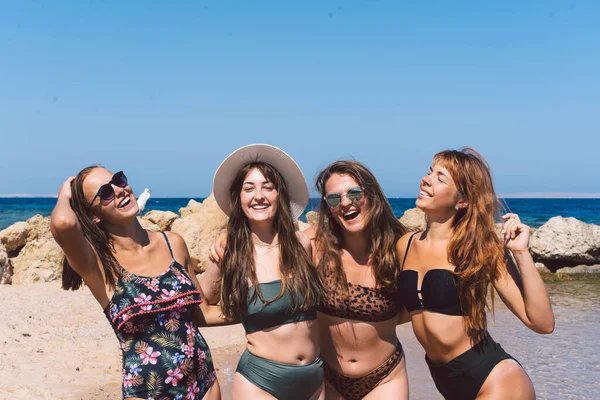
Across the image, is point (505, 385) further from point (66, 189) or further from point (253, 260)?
point (66, 189)

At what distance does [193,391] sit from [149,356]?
330mm

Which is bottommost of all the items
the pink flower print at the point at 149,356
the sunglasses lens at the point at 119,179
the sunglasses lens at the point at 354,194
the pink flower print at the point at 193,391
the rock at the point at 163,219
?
the rock at the point at 163,219

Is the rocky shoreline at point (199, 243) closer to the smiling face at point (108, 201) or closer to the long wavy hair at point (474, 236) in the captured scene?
the long wavy hair at point (474, 236)

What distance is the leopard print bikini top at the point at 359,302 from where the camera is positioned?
4.08 m

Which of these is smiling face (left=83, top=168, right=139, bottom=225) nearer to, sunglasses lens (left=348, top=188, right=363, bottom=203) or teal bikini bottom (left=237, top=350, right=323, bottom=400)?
teal bikini bottom (left=237, top=350, right=323, bottom=400)

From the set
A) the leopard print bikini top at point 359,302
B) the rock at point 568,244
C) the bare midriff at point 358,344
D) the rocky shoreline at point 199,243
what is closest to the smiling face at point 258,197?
the leopard print bikini top at point 359,302

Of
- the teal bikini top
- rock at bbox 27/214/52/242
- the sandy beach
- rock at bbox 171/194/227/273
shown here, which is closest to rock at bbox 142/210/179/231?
rock at bbox 171/194/227/273

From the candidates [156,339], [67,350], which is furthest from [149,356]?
[67,350]

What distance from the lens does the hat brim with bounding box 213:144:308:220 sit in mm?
4074

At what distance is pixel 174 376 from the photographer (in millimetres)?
3262

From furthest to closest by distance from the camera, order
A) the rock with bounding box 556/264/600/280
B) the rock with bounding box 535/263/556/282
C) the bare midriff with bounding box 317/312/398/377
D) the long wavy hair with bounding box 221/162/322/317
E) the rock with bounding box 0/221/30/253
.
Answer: the rock with bounding box 556/264/600/280, the rock with bounding box 535/263/556/282, the rock with bounding box 0/221/30/253, the bare midriff with bounding box 317/312/398/377, the long wavy hair with bounding box 221/162/322/317

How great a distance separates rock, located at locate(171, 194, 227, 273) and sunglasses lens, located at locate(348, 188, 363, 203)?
7.73 metres

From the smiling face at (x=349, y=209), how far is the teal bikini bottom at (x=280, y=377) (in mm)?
1001

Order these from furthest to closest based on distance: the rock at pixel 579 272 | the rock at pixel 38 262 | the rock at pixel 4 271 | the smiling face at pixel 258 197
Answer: the rock at pixel 579 272 < the rock at pixel 38 262 < the rock at pixel 4 271 < the smiling face at pixel 258 197
